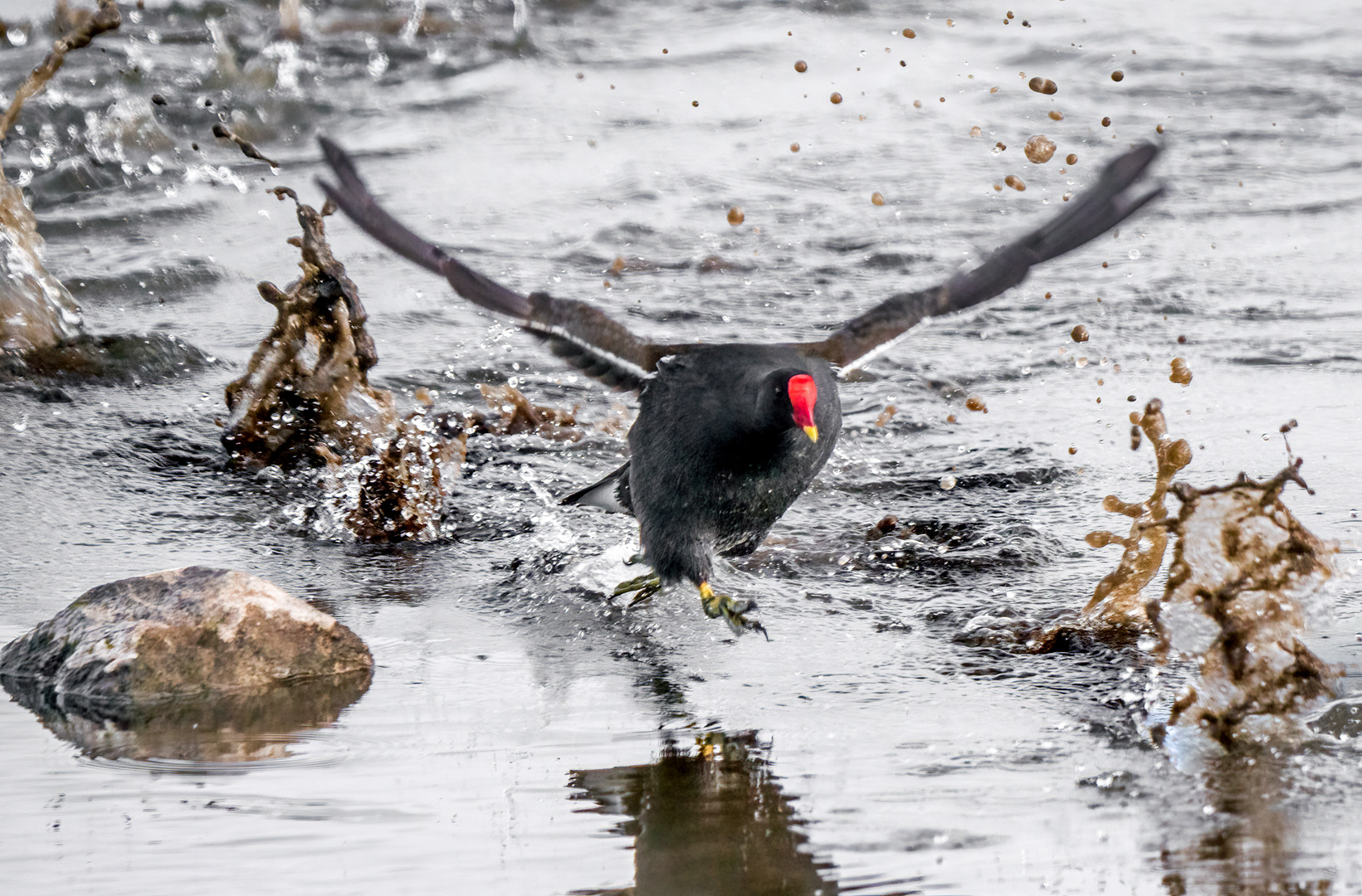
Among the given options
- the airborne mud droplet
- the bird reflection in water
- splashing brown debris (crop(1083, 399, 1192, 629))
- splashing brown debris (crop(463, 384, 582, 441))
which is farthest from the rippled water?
the airborne mud droplet

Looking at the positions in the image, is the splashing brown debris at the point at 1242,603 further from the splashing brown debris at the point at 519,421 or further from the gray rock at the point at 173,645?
the splashing brown debris at the point at 519,421

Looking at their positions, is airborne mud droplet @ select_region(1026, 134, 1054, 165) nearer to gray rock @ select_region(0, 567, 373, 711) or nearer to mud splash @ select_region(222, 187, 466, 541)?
mud splash @ select_region(222, 187, 466, 541)

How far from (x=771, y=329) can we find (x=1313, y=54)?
7910 mm

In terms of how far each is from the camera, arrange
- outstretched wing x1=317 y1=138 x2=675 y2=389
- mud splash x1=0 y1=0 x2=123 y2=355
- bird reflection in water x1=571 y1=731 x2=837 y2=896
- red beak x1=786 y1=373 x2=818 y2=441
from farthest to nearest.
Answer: mud splash x1=0 y1=0 x2=123 y2=355 → outstretched wing x1=317 y1=138 x2=675 y2=389 → red beak x1=786 y1=373 x2=818 y2=441 → bird reflection in water x1=571 y1=731 x2=837 y2=896

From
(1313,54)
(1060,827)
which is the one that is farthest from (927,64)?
(1060,827)

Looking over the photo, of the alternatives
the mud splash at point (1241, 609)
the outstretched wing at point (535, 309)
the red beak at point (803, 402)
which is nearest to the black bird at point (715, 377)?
the outstretched wing at point (535, 309)

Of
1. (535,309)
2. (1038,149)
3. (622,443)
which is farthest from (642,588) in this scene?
(1038,149)

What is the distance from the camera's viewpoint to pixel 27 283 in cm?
647

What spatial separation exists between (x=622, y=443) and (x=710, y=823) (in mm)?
A: 3337

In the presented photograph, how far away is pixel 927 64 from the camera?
43.2 feet

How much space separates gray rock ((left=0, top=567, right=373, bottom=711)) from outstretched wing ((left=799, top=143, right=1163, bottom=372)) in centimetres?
169

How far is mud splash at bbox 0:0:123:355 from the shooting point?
6258mm

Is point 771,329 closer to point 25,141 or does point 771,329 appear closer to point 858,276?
point 858,276

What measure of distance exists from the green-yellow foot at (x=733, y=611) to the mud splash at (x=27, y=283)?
361 cm
